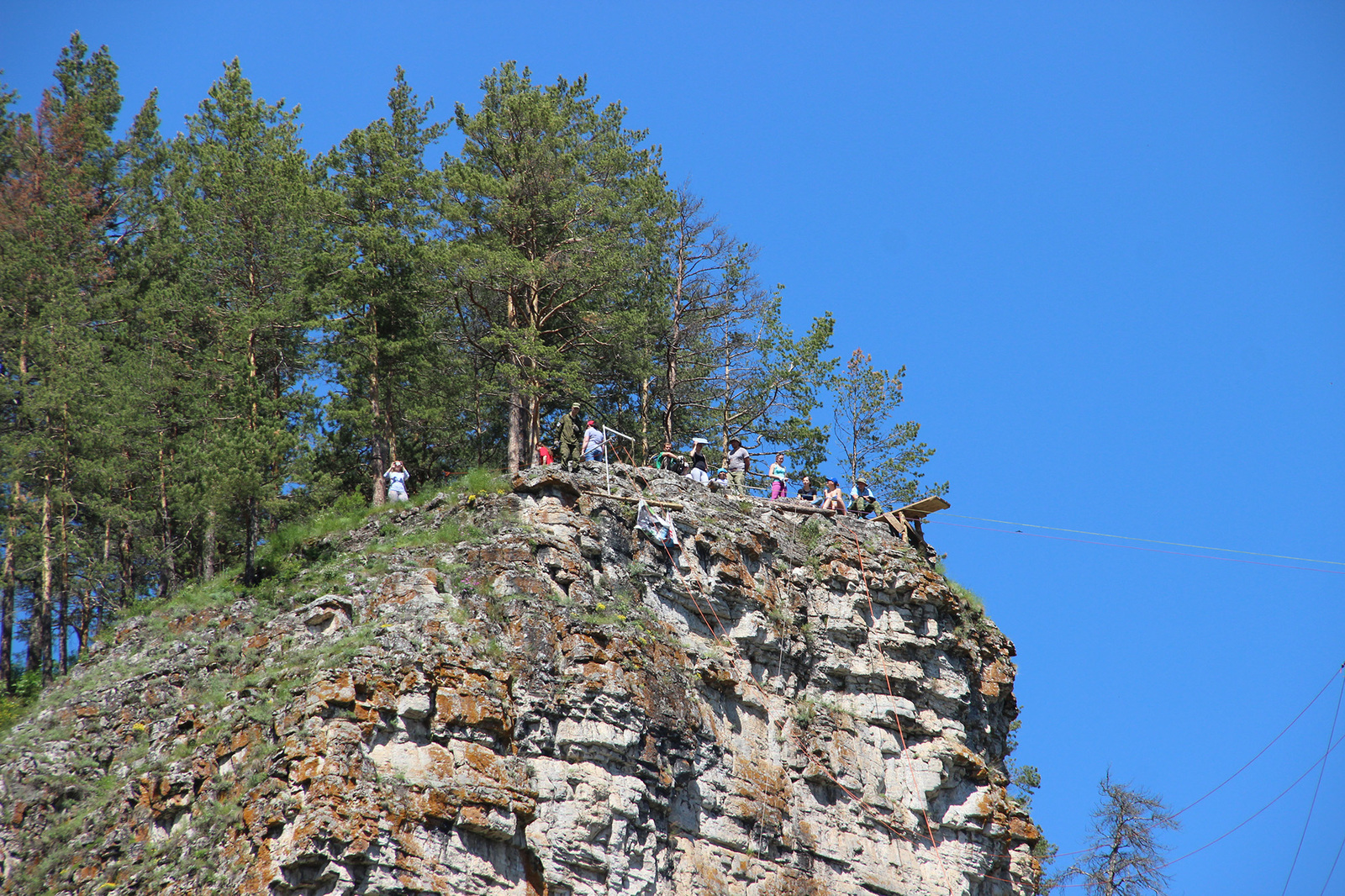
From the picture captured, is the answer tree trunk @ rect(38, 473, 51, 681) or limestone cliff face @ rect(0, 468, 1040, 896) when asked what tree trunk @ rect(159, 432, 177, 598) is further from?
limestone cliff face @ rect(0, 468, 1040, 896)

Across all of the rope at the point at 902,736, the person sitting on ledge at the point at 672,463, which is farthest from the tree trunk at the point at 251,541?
the rope at the point at 902,736

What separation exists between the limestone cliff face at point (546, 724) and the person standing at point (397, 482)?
5.03 ft

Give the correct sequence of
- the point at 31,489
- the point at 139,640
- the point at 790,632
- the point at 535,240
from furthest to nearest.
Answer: the point at 535,240
the point at 31,489
the point at 790,632
the point at 139,640

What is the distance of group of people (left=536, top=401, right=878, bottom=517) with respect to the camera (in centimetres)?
2588

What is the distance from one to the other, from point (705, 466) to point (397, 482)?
24.8 feet

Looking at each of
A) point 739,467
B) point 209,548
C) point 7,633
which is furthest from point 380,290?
point 7,633

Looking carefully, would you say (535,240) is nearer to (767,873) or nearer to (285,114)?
(285,114)

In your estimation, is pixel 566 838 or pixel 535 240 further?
pixel 535 240

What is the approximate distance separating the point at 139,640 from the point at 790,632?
45.7 ft

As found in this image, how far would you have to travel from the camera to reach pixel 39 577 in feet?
98.5

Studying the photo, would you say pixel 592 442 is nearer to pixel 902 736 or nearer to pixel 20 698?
pixel 902 736

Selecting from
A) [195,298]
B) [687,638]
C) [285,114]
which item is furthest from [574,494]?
[285,114]

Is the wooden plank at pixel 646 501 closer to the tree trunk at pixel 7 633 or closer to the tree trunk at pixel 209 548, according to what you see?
the tree trunk at pixel 209 548

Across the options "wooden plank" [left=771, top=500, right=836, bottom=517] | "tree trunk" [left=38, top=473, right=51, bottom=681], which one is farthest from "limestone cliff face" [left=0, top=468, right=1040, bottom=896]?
"tree trunk" [left=38, top=473, right=51, bottom=681]
